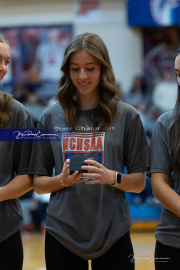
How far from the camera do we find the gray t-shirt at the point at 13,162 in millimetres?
1851

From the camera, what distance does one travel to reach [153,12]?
7684 mm

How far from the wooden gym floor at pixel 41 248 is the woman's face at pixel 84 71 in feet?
6.49

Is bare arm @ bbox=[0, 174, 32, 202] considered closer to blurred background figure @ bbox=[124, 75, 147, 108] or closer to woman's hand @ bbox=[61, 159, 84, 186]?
woman's hand @ bbox=[61, 159, 84, 186]

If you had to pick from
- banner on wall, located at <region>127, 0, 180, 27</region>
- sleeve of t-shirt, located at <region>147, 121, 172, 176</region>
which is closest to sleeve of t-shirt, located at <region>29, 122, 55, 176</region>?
sleeve of t-shirt, located at <region>147, 121, 172, 176</region>

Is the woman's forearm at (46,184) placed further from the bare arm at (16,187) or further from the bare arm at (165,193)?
the bare arm at (165,193)

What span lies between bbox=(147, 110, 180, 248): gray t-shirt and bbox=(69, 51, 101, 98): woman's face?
39cm

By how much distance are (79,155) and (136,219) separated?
13.1 ft

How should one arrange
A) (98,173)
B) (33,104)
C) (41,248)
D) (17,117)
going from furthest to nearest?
(33,104) → (41,248) → (17,117) → (98,173)

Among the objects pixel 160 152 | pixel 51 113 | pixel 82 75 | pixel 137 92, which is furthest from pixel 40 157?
pixel 137 92

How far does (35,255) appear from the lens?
4.36 meters

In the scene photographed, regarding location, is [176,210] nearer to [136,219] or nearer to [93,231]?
[93,231]

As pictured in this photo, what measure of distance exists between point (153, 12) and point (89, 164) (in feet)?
21.9

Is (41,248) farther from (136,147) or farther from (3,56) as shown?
(3,56)

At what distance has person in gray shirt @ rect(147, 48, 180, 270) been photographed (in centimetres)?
174
